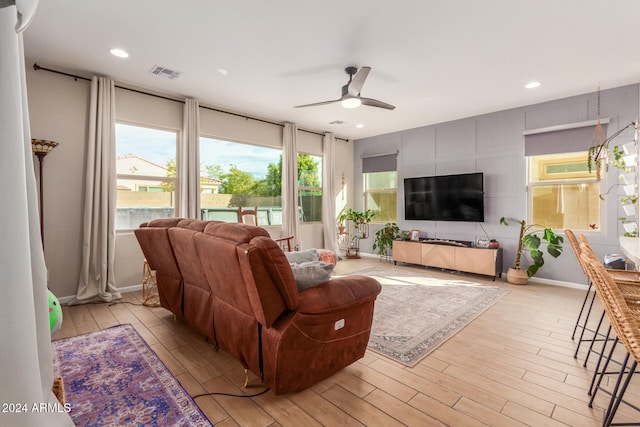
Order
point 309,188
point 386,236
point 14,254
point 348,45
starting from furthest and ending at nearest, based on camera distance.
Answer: point 309,188 < point 386,236 < point 348,45 < point 14,254

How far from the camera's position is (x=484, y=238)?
5457mm

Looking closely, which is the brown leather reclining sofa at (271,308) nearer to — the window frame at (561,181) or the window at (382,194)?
the window frame at (561,181)

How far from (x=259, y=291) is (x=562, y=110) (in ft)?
17.2

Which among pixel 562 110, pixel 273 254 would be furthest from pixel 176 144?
pixel 562 110

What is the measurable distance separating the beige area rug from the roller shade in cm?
223

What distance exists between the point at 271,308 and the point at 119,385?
1.20m

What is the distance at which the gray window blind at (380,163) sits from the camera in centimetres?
673

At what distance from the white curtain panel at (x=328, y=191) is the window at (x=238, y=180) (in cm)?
114

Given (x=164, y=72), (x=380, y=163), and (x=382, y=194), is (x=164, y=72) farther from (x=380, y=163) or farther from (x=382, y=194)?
(x=382, y=194)

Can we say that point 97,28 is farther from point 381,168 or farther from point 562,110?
point 562,110

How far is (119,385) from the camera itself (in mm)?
2043

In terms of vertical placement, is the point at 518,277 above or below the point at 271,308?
below

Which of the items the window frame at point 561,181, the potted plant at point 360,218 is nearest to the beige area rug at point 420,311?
the window frame at point 561,181

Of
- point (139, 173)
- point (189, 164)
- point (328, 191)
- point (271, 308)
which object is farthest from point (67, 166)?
point (328, 191)
